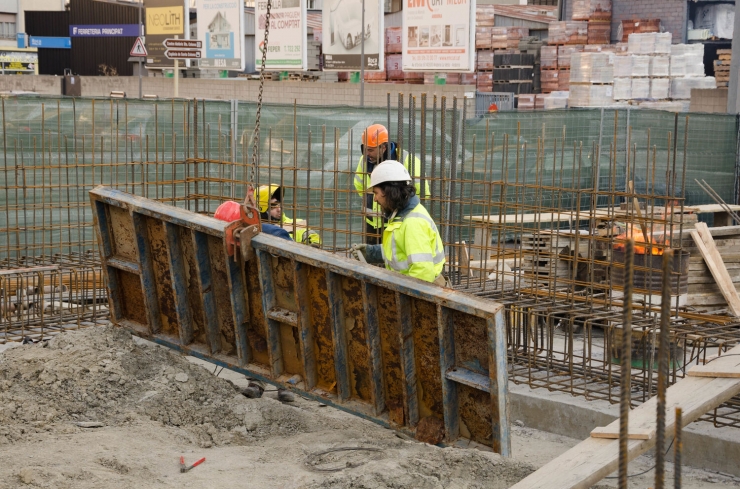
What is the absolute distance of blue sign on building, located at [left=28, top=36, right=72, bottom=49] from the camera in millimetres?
53438

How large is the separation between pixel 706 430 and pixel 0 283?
6709 millimetres

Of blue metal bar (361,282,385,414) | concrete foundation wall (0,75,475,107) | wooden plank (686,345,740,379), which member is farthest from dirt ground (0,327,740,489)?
concrete foundation wall (0,75,475,107)

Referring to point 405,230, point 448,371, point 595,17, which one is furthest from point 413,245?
point 595,17

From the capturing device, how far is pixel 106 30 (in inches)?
1921

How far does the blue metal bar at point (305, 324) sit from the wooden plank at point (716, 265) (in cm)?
538

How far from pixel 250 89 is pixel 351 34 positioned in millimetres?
7745

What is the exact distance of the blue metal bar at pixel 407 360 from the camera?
20.9 feet

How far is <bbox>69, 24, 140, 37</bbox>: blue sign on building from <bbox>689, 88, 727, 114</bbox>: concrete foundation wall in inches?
1270

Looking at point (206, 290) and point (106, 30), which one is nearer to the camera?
point (206, 290)

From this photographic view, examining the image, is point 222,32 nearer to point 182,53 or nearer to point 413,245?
point 182,53

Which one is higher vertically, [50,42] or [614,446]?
[50,42]

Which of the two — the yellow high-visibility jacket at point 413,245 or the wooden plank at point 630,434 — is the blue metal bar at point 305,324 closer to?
the yellow high-visibility jacket at point 413,245

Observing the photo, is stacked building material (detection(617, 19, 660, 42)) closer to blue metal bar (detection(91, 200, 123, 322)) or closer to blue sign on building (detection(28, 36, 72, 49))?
blue metal bar (detection(91, 200, 123, 322))

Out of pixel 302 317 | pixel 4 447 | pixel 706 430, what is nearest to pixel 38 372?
pixel 4 447
